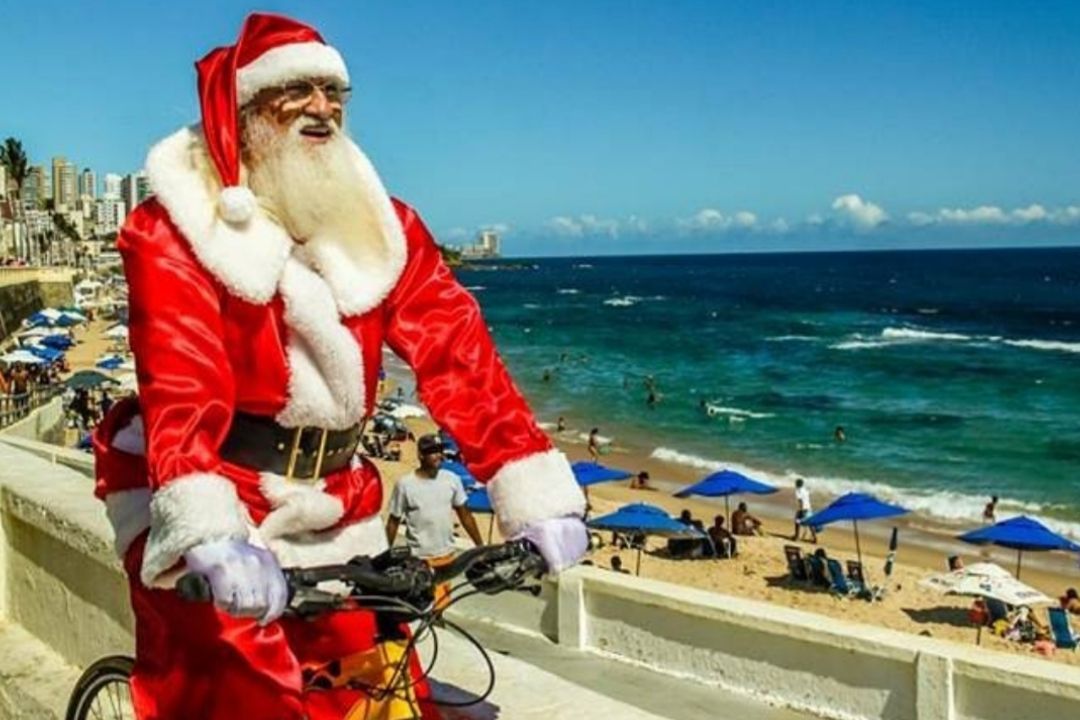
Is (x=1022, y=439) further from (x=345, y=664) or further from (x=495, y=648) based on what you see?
(x=345, y=664)

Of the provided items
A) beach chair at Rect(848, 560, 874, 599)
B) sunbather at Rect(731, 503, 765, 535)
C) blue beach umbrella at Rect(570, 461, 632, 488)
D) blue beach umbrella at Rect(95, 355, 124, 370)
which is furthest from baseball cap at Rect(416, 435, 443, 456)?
blue beach umbrella at Rect(95, 355, 124, 370)

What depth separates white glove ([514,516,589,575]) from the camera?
102 inches

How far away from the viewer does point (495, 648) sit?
6387 millimetres

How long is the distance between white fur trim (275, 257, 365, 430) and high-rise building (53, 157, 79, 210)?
181m

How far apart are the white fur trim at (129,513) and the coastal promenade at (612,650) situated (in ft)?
2.63

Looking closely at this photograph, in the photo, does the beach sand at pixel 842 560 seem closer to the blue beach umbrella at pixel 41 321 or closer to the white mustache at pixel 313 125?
the white mustache at pixel 313 125

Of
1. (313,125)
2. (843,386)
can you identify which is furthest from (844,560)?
(843,386)

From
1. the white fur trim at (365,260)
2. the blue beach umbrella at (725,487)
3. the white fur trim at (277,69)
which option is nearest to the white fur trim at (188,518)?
the white fur trim at (365,260)

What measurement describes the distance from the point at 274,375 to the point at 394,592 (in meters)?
0.55

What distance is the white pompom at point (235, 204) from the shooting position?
99.8 inches

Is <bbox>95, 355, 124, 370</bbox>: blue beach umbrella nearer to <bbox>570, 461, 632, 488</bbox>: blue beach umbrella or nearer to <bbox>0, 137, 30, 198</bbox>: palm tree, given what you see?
<bbox>570, 461, 632, 488</bbox>: blue beach umbrella

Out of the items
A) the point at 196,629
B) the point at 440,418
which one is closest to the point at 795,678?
the point at 440,418

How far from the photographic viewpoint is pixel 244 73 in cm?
264

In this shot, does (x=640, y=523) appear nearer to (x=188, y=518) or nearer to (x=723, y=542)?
(x=723, y=542)
